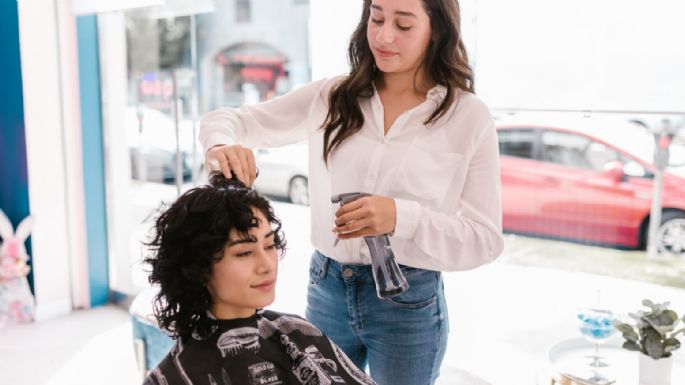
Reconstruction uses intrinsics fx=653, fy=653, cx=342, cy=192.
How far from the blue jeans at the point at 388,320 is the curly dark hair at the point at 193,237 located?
0.82 ft

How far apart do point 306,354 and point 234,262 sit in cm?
29

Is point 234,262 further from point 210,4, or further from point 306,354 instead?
point 210,4

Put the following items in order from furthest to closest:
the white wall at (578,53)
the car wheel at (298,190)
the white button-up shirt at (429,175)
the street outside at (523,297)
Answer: the car wheel at (298,190) < the street outside at (523,297) < the white wall at (578,53) < the white button-up shirt at (429,175)

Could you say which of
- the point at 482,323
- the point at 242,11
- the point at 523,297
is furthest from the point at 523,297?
the point at 242,11

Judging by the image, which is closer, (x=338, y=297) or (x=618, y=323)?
(x=338, y=297)

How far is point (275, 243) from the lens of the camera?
1283 mm

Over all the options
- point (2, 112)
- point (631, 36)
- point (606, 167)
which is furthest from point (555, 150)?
point (2, 112)

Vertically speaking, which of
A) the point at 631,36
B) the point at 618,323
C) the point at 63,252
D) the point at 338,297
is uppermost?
the point at 631,36

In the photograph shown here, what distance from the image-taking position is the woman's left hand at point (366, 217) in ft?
3.66

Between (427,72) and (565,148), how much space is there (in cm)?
163

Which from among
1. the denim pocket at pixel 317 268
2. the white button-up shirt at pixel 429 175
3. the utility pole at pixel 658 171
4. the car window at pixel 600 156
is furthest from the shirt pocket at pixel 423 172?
the car window at pixel 600 156

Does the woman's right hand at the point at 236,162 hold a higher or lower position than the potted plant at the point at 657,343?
higher

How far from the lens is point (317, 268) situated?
1.39 meters

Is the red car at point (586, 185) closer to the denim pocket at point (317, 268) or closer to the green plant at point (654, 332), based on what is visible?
the green plant at point (654, 332)
